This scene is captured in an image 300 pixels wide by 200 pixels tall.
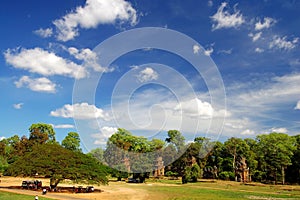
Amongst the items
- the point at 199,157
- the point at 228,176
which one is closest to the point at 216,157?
the point at 199,157

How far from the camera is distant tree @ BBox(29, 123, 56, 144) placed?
89250 mm

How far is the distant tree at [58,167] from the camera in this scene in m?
38.7

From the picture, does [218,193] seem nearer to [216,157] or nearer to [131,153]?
[131,153]

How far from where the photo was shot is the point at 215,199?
33.2 m

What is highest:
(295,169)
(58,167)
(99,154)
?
(99,154)

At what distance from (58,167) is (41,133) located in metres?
55.1

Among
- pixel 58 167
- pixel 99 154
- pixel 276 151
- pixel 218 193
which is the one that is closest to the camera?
pixel 58 167

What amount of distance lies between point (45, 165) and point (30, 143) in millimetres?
49452

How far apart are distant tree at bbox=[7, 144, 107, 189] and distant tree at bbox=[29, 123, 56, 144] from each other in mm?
48112

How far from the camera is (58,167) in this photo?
3900cm

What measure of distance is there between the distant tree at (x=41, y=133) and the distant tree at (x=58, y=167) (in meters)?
48.1

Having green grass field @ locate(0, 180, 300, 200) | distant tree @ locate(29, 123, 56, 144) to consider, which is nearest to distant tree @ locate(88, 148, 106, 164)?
distant tree @ locate(29, 123, 56, 144)

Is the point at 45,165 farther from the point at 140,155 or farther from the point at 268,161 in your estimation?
the point at 268,161

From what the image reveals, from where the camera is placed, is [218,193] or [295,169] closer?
[218,193]
